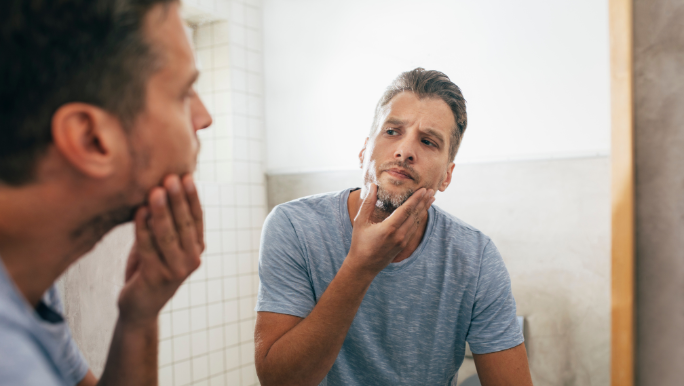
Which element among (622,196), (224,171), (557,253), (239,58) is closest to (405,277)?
(622,196)

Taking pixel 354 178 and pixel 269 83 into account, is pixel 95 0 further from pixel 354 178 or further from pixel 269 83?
pixel 269 83

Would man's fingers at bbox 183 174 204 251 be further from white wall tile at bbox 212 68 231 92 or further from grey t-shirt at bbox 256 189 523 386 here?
white wall tile at bbox 212 68 231 92

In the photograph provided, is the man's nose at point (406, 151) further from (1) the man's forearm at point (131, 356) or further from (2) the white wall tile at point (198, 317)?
(2) the white wall tile at point (198, 317)

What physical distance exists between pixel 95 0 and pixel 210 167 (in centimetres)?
249

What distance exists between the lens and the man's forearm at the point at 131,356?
61 cm

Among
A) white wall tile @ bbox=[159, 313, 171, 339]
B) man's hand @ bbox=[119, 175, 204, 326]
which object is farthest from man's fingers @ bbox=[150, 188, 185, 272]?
white wall tile @ bbox=[159, 313, 171, 339]

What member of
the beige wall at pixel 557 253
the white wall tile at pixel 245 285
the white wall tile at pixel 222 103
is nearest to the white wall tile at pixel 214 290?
the white wall tile at pixel 245 285

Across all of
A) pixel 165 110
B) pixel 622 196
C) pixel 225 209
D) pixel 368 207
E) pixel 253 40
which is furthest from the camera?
pixel 253 40

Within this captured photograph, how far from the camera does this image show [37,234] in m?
0.45

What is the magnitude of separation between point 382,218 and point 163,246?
79 centimetres

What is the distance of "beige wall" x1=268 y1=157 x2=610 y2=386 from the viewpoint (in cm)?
193

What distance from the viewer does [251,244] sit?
287 cm

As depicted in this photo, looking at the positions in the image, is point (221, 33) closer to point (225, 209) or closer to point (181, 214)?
point (225, 209)

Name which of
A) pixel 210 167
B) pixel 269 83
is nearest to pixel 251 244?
pixel 210 167
